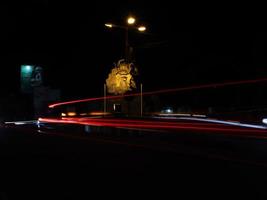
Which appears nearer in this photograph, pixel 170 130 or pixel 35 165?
pixel 35 165

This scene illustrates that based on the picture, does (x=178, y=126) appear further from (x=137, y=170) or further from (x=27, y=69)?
(x=27, y=69)

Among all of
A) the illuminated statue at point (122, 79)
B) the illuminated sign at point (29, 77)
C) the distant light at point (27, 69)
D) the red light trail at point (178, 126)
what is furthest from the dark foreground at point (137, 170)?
the distant light at point (27, 69)

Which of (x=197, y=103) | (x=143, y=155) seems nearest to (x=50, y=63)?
(x=197, y=103)

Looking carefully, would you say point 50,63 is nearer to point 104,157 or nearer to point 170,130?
point 170,130

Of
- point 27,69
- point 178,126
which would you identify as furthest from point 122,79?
point 178,126

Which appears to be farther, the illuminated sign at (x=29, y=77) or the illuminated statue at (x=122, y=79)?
the illuminated sign at (x=29, y=77)

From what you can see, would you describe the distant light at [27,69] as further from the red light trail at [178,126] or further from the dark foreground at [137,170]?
the dark foreground at [137,170]

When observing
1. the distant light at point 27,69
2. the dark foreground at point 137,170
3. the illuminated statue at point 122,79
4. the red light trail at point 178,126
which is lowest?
the dark foreground at point 137,170

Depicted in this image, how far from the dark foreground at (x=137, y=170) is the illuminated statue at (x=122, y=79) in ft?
51.1

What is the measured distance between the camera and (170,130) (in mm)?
22031

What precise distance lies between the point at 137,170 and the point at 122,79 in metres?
22.5

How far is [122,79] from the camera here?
34406mm

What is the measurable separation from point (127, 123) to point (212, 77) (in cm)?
2025

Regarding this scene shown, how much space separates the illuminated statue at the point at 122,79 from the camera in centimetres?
3425
